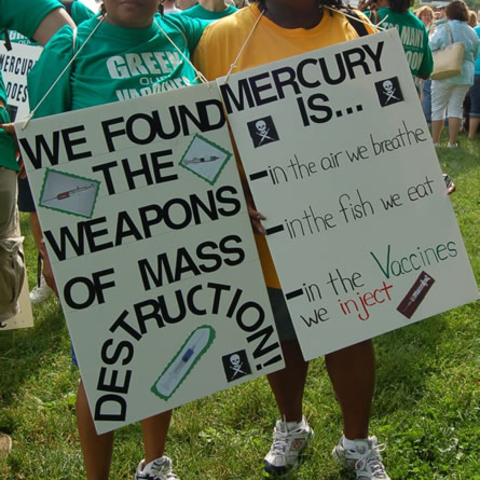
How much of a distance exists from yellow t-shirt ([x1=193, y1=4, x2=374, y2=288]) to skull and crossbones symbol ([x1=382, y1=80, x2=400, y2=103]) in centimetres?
22

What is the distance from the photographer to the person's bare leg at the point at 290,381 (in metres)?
2.45

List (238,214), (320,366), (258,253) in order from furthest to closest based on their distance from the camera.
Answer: (320,366)
(258,253)
(238,214)

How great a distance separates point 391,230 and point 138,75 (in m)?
0.93

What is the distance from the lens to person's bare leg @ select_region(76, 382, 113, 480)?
2115 millimetres

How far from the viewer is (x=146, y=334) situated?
72.4 inches

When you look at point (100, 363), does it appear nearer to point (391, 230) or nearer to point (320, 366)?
point (391, 230)

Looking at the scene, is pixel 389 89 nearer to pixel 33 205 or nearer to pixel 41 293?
pixel 33 205

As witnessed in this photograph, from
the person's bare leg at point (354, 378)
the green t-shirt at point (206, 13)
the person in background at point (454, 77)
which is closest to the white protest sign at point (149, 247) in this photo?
the person's bare leg at point (354, 378)

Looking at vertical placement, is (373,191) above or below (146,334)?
above

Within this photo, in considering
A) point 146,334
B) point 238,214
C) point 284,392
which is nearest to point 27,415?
point 284,392

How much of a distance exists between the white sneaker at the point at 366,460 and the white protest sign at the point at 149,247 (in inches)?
31.0

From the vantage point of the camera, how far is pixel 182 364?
1874mm

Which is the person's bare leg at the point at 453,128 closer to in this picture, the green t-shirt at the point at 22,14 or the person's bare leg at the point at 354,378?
the person's bare leg at the point at 354,378

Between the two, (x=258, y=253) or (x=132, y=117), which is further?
(x=258, y=253)
